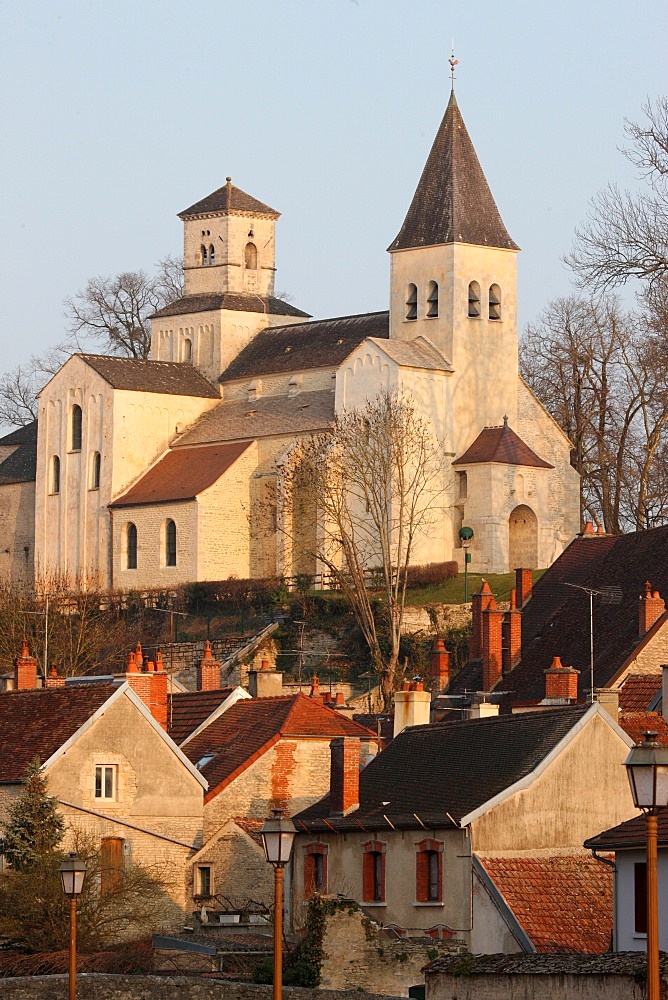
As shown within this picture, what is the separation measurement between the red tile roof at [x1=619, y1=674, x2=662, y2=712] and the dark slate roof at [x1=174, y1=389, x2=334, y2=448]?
40.8 meters

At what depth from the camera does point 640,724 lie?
37.2m

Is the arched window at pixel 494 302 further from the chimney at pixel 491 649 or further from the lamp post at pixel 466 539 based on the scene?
the chimney at pixel 491 649

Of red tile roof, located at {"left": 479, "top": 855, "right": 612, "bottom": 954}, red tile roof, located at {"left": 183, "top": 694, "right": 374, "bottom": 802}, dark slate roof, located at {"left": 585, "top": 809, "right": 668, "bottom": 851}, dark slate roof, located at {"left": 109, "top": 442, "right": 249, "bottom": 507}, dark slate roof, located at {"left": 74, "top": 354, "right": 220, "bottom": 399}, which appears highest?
Result: dark slate roof, located at {"left": 74, "top": 354, "right": 220, "bottom": 399}

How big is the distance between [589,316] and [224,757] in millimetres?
48498

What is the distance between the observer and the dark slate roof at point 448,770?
33688 millimetres

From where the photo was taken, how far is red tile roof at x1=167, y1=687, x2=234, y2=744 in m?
44.8

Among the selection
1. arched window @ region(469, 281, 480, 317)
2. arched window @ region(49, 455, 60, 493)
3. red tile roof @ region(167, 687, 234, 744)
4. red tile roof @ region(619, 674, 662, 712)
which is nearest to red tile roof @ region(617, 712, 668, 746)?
red tile roof @ region(619, 674, 662, 712)

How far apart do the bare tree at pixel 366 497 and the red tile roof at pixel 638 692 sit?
27213 mm

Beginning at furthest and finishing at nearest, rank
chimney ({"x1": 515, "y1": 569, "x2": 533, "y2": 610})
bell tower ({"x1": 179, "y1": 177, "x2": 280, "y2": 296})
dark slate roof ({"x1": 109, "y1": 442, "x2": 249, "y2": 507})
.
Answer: bell tower ({"x1": 179, "y1": 177, "x2": 280, "y2": 296}), dark slate roof ({"x1": 109, "y1": 442, "x2": 249, "y2": 507}), chimney ({"x1": 515, "y1": 569, "x2": 533, "y2": 610})

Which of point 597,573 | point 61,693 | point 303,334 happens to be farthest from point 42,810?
point 303,334

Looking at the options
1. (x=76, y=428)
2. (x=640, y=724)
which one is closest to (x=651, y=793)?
(x=640, y=724)

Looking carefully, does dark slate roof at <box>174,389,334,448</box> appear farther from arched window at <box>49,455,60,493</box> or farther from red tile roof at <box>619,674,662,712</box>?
red tile roof at <box>619,674,662,712</box>

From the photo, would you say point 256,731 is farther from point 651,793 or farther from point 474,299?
point 474,299

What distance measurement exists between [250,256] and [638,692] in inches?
2259
